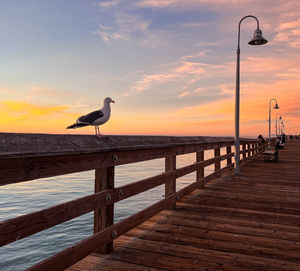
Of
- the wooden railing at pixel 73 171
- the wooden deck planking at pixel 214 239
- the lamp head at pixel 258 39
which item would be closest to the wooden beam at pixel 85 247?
the wooden railing at pixel 73 171

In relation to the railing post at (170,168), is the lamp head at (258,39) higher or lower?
higher

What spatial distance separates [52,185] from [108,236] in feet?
67.0

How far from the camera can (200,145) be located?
7.42 meters

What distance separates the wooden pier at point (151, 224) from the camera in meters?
2.46

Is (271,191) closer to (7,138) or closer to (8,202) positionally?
(7,138)

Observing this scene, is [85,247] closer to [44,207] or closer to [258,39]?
[258,39]

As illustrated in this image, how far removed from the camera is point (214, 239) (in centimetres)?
417

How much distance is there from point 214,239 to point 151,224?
1.11m

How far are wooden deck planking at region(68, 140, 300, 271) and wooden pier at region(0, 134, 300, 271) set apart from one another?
0.01 m

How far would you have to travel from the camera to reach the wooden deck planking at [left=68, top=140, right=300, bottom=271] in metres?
3.37

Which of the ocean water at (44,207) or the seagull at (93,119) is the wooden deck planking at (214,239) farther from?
the ocean water at (44,207)

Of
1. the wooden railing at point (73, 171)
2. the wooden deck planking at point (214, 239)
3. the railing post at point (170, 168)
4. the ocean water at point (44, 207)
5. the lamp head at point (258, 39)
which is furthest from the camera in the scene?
the lamp head at point (258, 39)

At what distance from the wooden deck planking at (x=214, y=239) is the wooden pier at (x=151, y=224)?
12 mm

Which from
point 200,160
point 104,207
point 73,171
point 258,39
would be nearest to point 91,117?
point 73,171
